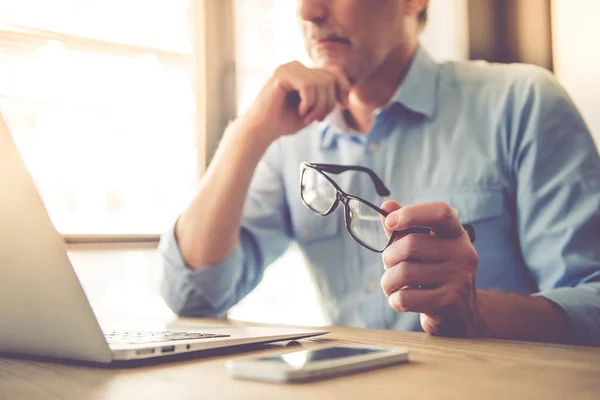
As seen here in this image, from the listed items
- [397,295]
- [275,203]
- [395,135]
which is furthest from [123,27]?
[397,295]

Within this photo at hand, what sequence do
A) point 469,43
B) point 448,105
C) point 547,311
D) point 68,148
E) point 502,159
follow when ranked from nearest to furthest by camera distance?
point 547,311, point 502,159, point 448,105, point 68,148, point 469,43

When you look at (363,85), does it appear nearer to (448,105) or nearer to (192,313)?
(448,105)

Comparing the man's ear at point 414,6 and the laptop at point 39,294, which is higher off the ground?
the man's ear at point 414,6

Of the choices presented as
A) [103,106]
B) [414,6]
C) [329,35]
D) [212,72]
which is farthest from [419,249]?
[212,72]

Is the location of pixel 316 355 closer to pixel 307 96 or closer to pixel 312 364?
pixel 312 364

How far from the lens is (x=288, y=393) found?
39 cm

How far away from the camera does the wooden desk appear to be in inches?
15.2

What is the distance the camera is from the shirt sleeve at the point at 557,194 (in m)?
0.98

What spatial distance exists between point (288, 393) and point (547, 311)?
23.1 inches

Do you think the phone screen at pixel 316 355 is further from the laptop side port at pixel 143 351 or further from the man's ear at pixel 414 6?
the man's ear at pixel 414 6

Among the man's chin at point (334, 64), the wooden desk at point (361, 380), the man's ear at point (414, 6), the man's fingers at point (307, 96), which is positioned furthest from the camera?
the man's ear at point (414, 6)

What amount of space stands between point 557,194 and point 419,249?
18.7 inches

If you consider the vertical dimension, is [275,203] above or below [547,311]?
above

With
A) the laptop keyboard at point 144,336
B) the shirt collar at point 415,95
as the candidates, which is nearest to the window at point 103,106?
the shirt collar at point 415,95
